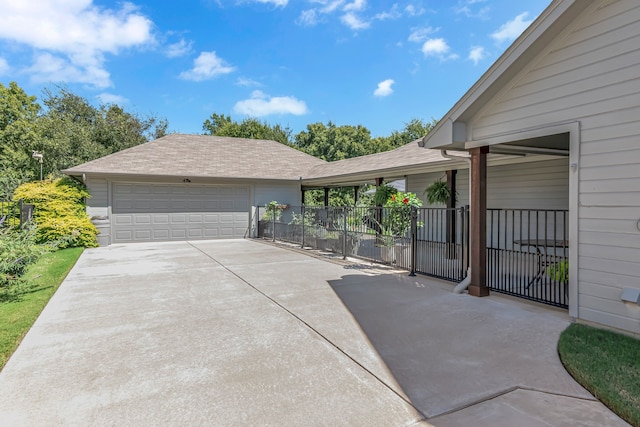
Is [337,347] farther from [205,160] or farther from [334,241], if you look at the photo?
[205,160]

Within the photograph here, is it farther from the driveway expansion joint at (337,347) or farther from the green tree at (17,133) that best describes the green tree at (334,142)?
the driveway expansion joint at (337,347)

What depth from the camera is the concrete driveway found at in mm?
2494

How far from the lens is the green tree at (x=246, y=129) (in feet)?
121

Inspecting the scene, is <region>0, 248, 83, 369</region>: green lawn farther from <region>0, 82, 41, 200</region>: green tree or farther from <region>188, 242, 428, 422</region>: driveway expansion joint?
<region>0, 82, 41, 200</region>: green tree

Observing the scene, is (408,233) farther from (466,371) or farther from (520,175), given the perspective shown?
(466,371)

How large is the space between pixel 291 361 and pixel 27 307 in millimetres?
4278

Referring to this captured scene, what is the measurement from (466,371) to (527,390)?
0.47m

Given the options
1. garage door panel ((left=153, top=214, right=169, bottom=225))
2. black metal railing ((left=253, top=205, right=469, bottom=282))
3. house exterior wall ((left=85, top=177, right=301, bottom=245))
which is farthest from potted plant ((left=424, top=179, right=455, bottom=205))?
garage door panel ((left=153, top=214, right=169, bottom=225))

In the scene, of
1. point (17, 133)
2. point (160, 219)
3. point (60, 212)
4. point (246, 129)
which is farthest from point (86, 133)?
point (246, 129)

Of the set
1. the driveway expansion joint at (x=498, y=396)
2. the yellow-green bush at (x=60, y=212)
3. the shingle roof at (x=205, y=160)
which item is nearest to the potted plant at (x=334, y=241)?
the shingle roof at (x=205, y=160)

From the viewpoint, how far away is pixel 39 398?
2.71 metres

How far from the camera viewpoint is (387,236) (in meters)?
8.48

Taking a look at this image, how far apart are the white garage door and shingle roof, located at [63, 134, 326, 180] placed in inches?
31.6

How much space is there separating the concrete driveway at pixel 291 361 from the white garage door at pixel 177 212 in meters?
8.02
